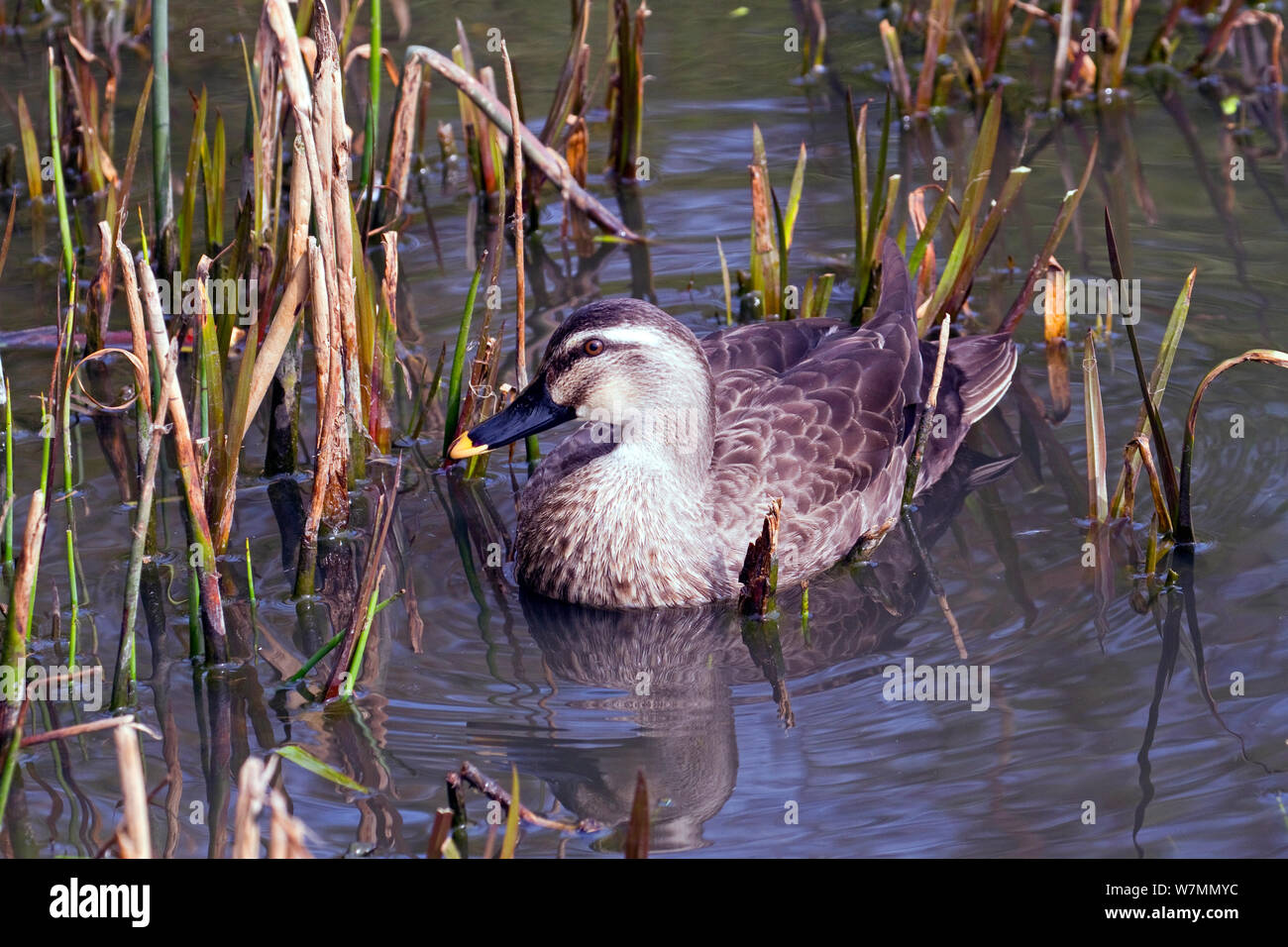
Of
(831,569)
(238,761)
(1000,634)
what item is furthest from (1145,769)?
(238,761)

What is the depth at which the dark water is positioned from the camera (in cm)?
441

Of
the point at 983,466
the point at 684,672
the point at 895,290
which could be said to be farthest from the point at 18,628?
the point at 983,466

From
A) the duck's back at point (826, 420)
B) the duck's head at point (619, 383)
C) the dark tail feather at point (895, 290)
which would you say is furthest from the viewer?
the dark tail feather at point (895, 290)

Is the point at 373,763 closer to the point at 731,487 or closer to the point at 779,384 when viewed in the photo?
the point at 731,487

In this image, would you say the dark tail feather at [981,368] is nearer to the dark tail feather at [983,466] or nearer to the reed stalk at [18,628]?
the dark tail feather at [983,466]

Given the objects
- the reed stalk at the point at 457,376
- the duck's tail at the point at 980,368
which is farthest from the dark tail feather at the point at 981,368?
the reed stalk at the point at 457,376

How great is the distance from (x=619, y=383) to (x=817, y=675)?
1276 mm

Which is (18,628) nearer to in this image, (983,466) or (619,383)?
(619,383)

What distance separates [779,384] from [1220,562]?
182cm

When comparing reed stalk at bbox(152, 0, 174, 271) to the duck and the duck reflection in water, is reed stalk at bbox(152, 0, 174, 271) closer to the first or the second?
the duck

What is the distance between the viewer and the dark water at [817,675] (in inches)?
174

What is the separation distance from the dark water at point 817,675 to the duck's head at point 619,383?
26.7 inches

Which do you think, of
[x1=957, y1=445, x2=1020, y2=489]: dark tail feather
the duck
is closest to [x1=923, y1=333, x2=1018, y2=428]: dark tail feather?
[x1=957, y1=445, x2=1020, y2=489]: dark tail feather

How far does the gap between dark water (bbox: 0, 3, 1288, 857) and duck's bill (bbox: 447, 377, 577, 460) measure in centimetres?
60
